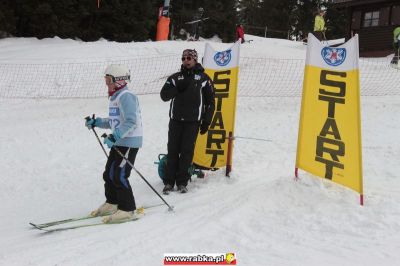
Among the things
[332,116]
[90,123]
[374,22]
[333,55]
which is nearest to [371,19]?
[374,22]

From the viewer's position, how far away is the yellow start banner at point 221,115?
6.71 m

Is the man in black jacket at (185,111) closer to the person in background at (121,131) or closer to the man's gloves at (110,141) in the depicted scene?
the person in background at (121,131)

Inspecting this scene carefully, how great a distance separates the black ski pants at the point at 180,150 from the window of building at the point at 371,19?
68.0ft

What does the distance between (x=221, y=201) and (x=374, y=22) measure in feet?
71.0

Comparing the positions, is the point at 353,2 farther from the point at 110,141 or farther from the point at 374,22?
the point at 110,141

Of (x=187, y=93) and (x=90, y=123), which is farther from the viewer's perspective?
(x=187, y=93)

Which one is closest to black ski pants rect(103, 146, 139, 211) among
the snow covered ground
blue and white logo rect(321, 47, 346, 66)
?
the snow covered ground

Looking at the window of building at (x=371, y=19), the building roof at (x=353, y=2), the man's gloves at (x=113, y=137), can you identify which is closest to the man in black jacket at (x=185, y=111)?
the man's gloves at (x=113, y=137)

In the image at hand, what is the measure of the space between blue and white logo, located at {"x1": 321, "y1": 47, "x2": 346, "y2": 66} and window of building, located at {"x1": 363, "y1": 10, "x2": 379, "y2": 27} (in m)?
20.4

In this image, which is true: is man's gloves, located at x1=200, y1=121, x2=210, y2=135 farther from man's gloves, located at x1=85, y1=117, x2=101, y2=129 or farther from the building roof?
the building roof

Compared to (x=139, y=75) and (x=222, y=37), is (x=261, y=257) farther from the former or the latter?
(x=222, y=37)

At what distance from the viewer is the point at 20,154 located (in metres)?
8.56

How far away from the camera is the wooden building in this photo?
22.7 meters

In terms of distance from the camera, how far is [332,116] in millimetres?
5316
